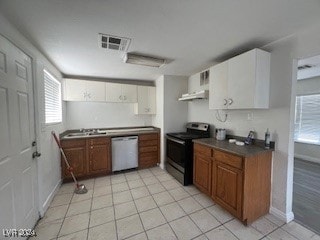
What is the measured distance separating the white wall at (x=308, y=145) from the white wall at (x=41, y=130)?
6.04 metres

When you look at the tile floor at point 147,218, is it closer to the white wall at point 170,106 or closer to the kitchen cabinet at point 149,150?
the kitchen cabinet at point 149,150

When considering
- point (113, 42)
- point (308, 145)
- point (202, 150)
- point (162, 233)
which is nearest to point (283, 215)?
point (202, 150)

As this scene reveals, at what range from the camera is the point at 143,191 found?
2.71 meters

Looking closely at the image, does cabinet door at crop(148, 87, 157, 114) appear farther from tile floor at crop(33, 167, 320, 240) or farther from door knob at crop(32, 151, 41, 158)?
door knob at crop(32, 151, 41, 158)

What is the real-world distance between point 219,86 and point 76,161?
3068 millimetres

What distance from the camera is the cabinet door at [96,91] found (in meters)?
3.53

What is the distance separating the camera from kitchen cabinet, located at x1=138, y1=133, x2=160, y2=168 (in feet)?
12.2

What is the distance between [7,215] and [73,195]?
1324 millimetres

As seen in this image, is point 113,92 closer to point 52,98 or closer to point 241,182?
point 52,98

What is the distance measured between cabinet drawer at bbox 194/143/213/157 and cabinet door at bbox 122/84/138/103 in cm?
203

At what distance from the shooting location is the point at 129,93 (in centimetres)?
388

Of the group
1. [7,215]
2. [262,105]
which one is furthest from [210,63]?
[7,215]

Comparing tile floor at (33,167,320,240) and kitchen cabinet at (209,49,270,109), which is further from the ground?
kitchen cabinet at (209,49,270,109)

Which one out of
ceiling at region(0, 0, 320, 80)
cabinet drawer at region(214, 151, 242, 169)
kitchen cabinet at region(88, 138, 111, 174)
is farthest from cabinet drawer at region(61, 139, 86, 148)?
cabinet drawer at region(214, 151, 242, 169)
